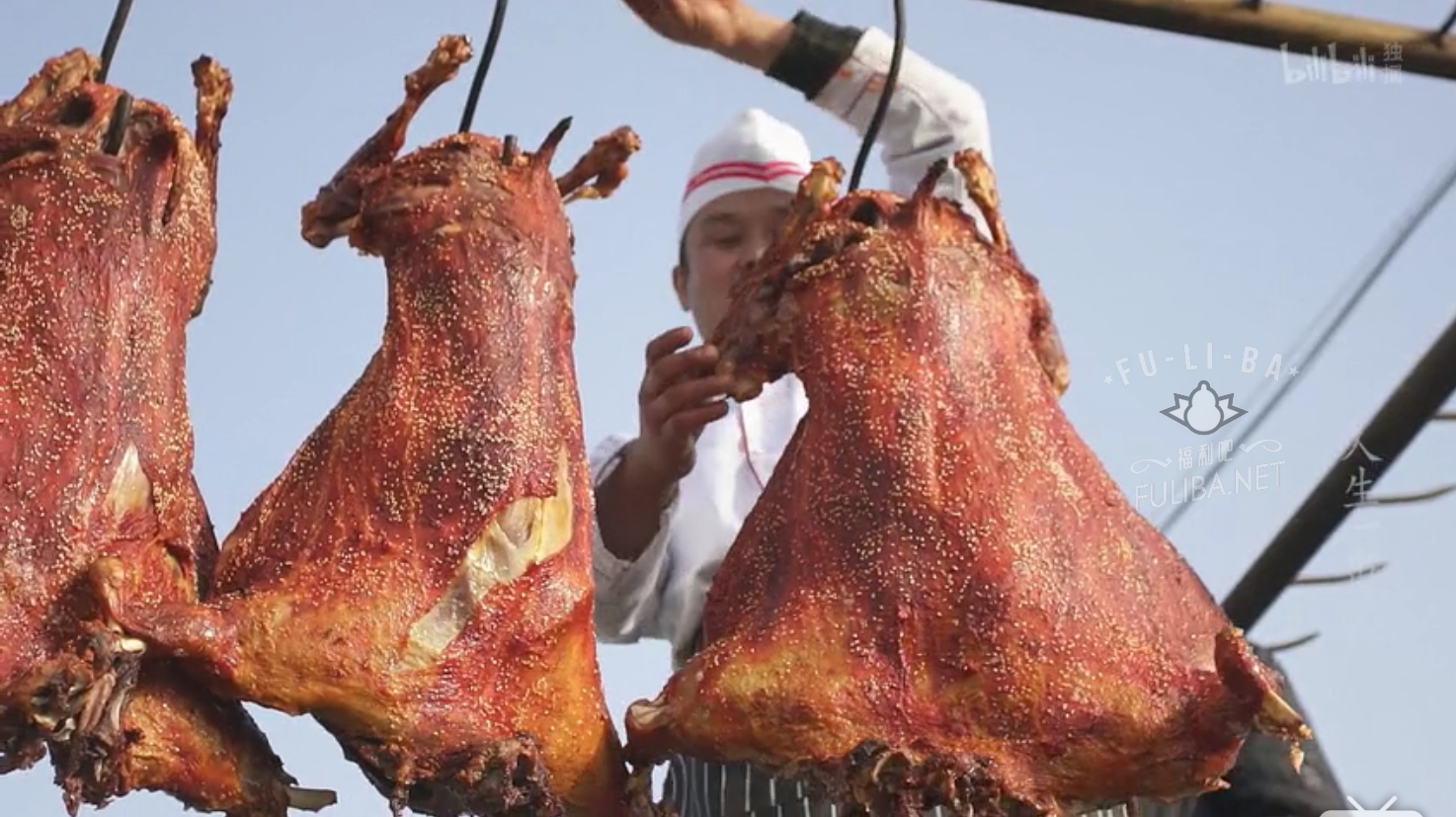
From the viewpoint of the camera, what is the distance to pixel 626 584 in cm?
379

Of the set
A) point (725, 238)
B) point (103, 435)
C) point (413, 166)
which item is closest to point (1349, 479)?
point (725, 238)

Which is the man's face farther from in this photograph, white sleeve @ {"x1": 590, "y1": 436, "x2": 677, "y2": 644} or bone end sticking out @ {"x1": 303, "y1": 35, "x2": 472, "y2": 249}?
bone end sticking out @ {"x1": 303, "y1": 35, "x2": 472, "y2": 249}

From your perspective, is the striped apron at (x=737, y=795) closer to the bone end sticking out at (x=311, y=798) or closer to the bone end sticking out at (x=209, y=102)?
the bone end sticking out at (x=311, y=798)

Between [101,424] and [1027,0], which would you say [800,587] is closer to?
[101,424]

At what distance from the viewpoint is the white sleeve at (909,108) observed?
3619 mm

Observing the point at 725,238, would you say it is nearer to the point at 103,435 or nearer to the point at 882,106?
the point at 882,106

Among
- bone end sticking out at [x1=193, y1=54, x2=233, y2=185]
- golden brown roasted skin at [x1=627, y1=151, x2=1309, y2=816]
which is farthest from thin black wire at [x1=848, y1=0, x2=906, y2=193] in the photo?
bone end sticking out at [x1=193, y1=54, x2=233, y2=185]

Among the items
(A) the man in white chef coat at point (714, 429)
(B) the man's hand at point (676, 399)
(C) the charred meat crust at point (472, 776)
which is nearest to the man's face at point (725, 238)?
(A) the man in white chef coat at point (714, 429)

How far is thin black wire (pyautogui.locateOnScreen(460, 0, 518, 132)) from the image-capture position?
120 inches

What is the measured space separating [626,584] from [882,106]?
1234mm

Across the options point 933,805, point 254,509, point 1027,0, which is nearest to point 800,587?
point 933,805

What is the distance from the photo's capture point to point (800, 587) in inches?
106

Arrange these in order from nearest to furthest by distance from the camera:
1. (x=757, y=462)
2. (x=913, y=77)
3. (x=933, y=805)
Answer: (x=933, y=805) < (x=913, y=77) < (x=757, y=462)

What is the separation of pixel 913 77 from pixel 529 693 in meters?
1.76
